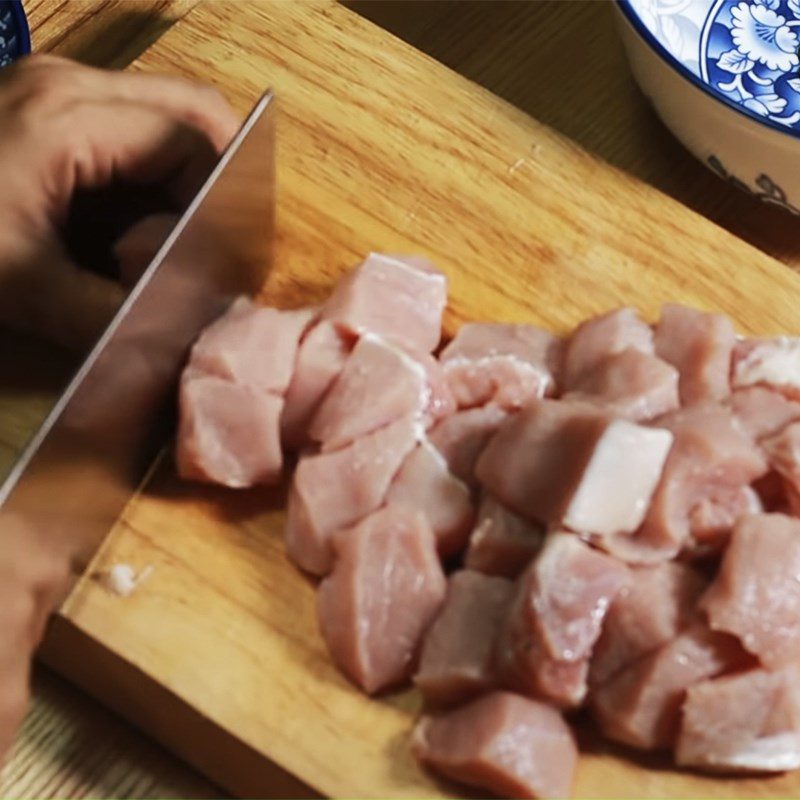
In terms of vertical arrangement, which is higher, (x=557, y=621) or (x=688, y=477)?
(x=688, y=477)

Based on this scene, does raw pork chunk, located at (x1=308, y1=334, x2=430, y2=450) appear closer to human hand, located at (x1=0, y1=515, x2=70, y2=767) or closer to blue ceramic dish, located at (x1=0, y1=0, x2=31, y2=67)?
human hand, located at (x1=0, y1=515, x2=70, y2=767)

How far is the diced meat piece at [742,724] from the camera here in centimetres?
134

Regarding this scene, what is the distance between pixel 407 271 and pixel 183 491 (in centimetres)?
40

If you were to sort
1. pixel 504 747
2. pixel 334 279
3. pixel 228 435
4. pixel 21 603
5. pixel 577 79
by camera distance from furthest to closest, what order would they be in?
pixel 577 79 < pixel 334 279 < pixel 228 435 < pixel 21 603 < pixel 504 747

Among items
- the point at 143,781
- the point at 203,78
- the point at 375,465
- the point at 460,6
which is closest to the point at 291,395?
the point at 375,465

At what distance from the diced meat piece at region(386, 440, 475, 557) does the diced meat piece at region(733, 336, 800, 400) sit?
1.27 feet

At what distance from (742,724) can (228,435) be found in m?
0.67

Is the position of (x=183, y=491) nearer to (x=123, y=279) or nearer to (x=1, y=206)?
(x=123, y=279)

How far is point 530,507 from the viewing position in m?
1.44

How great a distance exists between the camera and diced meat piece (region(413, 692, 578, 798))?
1.32 metres

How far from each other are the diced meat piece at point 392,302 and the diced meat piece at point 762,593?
477mm

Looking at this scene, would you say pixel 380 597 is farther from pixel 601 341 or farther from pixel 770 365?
pixel 770 365

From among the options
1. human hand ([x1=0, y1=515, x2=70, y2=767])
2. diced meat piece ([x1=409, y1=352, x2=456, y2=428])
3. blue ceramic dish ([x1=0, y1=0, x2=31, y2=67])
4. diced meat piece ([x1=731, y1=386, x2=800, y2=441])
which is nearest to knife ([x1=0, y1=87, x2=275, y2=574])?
human hand ([x1=0, y1=515, x2=70, y2=767])

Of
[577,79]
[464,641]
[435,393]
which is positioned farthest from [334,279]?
[577,79]
